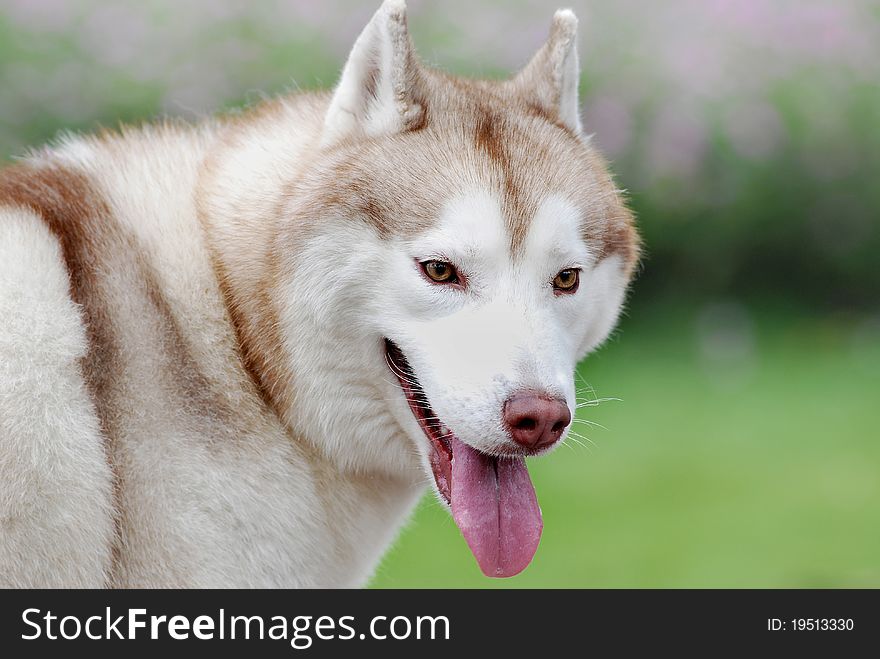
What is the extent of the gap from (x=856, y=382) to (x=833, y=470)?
3.93ft

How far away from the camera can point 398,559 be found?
6.34m

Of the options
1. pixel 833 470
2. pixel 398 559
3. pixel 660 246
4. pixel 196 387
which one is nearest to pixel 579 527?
pixel 398 559

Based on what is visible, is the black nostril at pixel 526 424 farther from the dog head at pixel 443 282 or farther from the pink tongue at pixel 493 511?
the pink tongue at pixel 493 511

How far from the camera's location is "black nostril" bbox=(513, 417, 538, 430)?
2.95m

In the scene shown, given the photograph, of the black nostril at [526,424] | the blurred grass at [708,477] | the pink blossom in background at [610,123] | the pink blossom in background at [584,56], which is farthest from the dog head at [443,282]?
the pink blossom in background at [610,123]

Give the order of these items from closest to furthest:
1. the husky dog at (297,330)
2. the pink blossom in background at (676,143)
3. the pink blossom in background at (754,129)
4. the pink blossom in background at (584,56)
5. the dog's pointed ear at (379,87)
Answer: the husky dog at (297,330) → the dog's pointed ear at (379,87) → the pink blossom in background at (584,56) → the pink blossom in background at (676,143) → the pink blossom in background at (754,129)

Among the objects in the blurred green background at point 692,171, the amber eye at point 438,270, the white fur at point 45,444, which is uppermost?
the blurred green background at point 692,171

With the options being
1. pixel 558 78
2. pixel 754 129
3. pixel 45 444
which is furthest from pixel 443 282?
pixel 754 129

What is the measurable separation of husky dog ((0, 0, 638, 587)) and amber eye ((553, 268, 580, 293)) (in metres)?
0.01

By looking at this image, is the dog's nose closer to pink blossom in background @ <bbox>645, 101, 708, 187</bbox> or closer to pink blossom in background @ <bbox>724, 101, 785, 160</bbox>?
pink blossom in background @ <bbox>645, 101, 708, 187</bbox>

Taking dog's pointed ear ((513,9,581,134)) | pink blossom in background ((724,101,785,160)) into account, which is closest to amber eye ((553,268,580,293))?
dog's pointed ear ((513,9,581,134))

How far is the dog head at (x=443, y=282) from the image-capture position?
303cm

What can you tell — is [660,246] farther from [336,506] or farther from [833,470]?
[336,506]

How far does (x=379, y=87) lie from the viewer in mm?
3289
